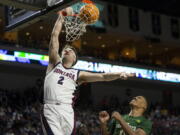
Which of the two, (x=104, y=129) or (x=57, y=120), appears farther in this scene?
(x=104, y=129)

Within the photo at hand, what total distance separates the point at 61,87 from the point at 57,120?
35 cm

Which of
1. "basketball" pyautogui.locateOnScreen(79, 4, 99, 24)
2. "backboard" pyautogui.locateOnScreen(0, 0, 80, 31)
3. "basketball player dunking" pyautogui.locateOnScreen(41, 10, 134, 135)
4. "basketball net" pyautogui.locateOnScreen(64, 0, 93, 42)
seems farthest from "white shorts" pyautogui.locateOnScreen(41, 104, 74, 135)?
Answer: "backboard" pyautogui.locateOnScreen(0, 0, 80, 31)

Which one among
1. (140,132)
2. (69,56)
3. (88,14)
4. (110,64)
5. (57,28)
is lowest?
(140,132)

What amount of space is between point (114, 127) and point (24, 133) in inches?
412

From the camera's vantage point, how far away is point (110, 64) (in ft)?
77.0

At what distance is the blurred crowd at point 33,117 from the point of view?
15391 millimetres

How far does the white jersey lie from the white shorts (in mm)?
87

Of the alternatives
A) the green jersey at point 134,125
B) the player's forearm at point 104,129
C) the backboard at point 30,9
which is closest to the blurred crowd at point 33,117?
the backboard at point 30,9

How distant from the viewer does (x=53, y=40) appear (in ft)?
14.8

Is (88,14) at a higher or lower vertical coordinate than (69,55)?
higher

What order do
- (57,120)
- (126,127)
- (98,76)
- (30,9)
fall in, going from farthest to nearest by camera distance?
(30,9), (126,127), (98,76), (57,120)

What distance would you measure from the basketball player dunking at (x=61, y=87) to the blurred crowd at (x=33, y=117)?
8.70m

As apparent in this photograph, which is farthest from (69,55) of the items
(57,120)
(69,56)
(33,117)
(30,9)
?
(33,117)

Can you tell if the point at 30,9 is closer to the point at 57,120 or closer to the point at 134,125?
the point at 57,120
